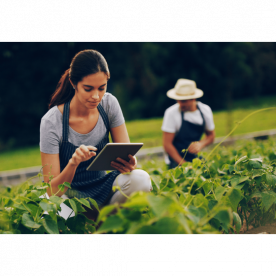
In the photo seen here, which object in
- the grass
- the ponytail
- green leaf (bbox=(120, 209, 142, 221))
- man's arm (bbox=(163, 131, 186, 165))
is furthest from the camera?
the grass

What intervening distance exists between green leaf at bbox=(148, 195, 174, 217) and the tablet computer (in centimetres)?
75

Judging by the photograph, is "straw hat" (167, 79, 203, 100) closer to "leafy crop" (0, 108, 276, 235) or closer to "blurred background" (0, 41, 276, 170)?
"leafy crop" (0, 108, 276, 235)

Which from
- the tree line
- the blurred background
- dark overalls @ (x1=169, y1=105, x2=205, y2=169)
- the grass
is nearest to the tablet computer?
dark overalls @ (x1=169, y1=105, x2=205, y2=169)

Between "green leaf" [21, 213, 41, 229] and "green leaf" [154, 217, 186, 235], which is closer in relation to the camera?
"green leaf" [154, 217, 186, 235]

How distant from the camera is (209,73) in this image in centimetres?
2748

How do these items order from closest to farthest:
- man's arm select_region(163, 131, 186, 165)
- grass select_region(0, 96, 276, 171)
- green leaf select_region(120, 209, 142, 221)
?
green leaf select_region(120, 209, 142, 221)
man's arm select_region(163, 131, 186, 165)
grass select_region(0, 96, 276, 171)

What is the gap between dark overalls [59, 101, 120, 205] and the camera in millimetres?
2104

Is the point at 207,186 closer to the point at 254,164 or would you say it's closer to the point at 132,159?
the point at 254,164

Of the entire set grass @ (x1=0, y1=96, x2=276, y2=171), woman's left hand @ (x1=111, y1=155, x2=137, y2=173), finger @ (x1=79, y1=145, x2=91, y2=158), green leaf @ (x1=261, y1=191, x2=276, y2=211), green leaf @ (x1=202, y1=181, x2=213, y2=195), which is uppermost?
finger @ (x1=79, y1=145, x2=91, y2=158)

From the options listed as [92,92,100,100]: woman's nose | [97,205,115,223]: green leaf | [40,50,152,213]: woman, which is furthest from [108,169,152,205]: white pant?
[97,205,115,223]: green leaf

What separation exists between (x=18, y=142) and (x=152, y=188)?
723 inches

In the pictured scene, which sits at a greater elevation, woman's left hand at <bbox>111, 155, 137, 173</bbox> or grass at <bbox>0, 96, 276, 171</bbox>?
woman's left hand at <bbox>111, 155, 137, 173</bbox>

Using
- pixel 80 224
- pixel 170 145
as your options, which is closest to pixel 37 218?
pixel 80 224
